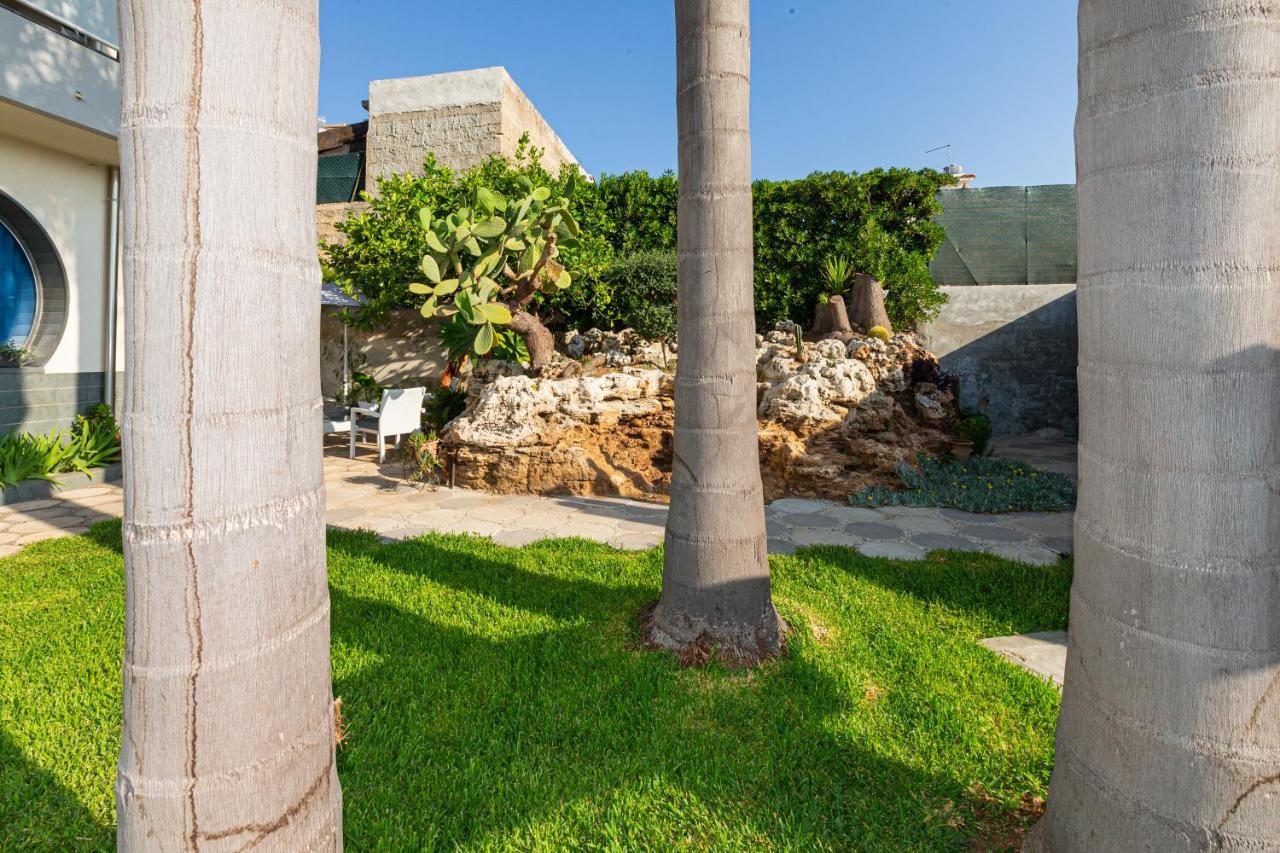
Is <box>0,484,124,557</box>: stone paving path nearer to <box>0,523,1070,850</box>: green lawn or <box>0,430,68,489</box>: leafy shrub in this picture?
<box>0,430,68,489</box>: leafy shrub

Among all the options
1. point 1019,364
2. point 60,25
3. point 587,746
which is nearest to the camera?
point 587,746

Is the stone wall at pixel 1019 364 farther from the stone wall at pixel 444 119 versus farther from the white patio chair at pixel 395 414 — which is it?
the stone wall at pixel 444 119

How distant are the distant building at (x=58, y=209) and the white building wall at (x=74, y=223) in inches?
0.5

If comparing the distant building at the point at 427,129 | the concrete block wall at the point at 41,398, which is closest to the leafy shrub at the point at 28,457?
the concrete block wall at the point at 41,398

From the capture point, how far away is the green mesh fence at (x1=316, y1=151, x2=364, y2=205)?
51.1 ft

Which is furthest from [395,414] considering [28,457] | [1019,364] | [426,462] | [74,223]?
[1019,364]

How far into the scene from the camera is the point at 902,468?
24.8 feet

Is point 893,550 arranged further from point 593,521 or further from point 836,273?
point 836,273

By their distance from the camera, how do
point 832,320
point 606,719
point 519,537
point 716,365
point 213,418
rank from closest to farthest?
point 213,418, point 606,719, point 716,365, point 519,537, point 832,320

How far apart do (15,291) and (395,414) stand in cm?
498

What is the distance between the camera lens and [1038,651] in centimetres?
370

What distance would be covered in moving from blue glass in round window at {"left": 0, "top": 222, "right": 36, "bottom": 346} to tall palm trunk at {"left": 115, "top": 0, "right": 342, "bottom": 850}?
1028 cm

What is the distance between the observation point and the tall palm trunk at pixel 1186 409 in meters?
1.47

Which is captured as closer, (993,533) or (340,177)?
(993,533)
